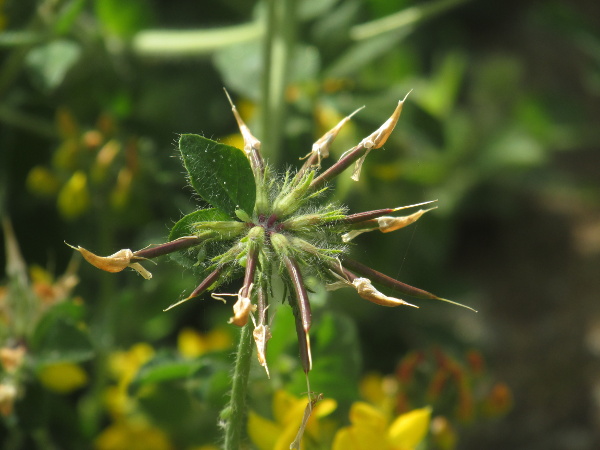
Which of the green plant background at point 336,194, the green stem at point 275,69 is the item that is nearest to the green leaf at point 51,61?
the green plant background at point 336,194

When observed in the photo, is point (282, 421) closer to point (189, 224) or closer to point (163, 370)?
point (163, 370)

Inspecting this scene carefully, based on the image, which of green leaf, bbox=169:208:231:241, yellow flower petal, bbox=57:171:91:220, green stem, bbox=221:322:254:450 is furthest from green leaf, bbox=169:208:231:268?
yellow flower petal, bbox=57:171:91:220

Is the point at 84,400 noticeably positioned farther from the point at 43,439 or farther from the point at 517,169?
the point at 517,169

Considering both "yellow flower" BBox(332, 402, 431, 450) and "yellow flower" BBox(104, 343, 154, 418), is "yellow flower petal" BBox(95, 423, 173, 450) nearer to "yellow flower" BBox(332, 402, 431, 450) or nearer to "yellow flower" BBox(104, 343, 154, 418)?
"yellow flower" BBox(104, 343, 154, 418)

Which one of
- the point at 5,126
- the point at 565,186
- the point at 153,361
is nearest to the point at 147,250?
the point at 153,361

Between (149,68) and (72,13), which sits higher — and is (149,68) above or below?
below

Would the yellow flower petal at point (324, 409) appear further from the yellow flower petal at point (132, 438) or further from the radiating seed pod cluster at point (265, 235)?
the yellow flower petal at point (132, 438)
